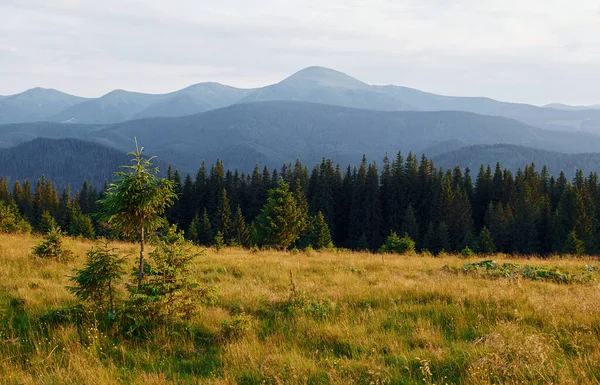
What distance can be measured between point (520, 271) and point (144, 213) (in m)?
11.4

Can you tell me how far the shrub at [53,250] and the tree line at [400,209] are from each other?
140 feet

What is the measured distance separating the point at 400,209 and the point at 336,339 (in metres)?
77.3

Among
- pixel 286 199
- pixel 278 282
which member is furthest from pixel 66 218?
pixel 278 282

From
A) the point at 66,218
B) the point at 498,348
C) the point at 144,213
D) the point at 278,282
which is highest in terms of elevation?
the point at 144,213

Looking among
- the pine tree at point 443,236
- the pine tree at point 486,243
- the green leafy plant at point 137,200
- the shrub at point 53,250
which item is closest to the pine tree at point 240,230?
the pine tree at point 443,236

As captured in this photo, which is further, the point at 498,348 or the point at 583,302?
the point at 583,302

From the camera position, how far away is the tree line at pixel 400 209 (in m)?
62.8

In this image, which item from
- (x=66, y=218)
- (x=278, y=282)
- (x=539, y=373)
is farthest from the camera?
(x=66, y=218)

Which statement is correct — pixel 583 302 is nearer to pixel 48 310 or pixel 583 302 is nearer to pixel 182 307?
pixel 182 307

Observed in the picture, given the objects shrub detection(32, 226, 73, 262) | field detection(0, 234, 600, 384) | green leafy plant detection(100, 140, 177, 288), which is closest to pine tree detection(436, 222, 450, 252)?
field detection(0, 234, 600, 384)

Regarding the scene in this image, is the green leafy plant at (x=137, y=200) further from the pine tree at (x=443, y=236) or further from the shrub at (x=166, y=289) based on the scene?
the pine tree at (x=443, y=236)

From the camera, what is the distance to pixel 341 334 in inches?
266

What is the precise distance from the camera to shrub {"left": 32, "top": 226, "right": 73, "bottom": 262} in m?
13.3

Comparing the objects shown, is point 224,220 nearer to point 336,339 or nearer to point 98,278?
point 98,278
